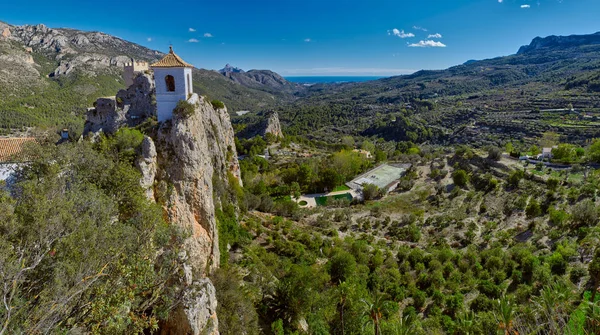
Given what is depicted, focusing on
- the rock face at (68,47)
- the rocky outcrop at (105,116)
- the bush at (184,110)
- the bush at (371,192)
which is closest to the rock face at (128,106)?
the rocky outcrop at (105,116)

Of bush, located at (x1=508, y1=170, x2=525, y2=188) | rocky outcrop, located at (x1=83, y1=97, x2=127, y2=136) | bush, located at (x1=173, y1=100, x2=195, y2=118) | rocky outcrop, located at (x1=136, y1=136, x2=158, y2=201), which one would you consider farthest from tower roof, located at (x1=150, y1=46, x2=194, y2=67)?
bush, located at (x1=508, y1=170, x2=525, y2=188)

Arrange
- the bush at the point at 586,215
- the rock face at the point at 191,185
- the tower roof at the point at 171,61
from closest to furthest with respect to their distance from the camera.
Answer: the rock face at the point at 191,185 < the tower roof at the point at 171,61 < the bush at the point at 586,215

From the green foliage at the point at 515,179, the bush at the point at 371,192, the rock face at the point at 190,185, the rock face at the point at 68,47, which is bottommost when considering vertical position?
the bush at the point at 371,192

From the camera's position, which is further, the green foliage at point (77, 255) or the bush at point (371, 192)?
the bush at point (371, 192)

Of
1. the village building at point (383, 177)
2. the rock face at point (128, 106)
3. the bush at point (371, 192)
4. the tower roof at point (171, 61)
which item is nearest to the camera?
the tower roof at point (171, 61)

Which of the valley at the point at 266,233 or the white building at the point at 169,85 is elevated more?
the white building at the point at 169,85

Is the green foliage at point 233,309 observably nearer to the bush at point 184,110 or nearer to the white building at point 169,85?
the bush at point 184,110

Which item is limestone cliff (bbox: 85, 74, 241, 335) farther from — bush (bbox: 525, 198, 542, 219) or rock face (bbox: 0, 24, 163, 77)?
rock face (bbox: 0, 24, 163, 77)

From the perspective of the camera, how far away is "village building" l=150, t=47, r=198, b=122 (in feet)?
60.2

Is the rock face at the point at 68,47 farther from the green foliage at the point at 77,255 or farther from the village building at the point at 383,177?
the green foliage at the point at 77,255

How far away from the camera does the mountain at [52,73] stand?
89938 millimetres

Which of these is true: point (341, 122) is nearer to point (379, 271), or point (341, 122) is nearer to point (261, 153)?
point (261, 153)

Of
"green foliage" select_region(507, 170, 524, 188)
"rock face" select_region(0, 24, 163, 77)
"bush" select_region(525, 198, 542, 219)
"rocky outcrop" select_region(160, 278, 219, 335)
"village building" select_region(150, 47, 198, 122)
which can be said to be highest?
"rock face" select_region(0, 24, 163, 77)

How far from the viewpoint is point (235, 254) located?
21969mm
